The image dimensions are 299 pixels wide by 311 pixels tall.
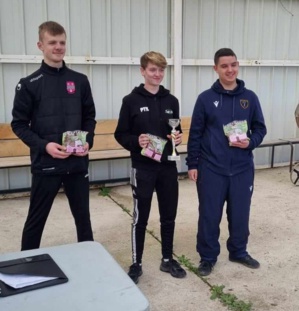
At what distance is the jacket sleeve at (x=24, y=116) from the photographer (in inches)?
104

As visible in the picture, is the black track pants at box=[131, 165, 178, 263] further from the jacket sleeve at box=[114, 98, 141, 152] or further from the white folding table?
the white folding table

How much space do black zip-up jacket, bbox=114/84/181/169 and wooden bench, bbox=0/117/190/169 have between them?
7.70 feet

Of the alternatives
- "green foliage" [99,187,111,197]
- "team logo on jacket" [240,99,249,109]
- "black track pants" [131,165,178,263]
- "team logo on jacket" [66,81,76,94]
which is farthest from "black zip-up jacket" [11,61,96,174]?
"green foliage" [99,187,111,197]

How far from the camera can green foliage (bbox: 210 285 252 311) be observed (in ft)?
8.97

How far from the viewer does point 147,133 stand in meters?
2.86

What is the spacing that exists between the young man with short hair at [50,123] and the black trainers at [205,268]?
3.42 ft

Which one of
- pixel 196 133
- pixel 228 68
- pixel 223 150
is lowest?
pixel 223 150

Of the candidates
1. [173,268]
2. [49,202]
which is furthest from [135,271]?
[49,202]

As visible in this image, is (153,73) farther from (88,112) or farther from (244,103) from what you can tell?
(244,103)

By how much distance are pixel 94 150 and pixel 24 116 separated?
9.28ft

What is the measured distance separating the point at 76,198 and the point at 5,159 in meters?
2.44

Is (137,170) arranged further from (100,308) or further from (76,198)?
(100,308)

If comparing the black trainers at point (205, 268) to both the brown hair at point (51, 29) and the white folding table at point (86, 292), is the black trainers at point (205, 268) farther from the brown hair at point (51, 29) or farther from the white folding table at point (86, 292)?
the brown hair at point (51, 29)

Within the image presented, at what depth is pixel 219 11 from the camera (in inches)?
236
